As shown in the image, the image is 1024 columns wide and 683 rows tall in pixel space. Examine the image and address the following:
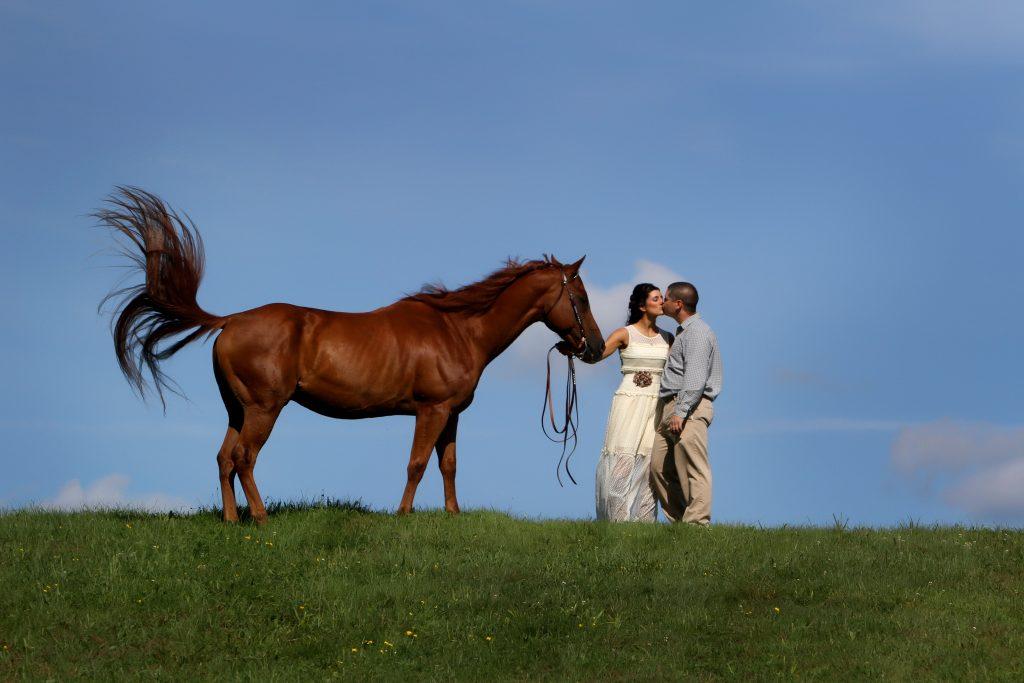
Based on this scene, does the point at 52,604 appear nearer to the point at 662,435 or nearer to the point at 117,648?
the point at 117,648

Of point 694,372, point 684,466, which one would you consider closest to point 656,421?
point 684,466

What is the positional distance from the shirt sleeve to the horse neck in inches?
77.9

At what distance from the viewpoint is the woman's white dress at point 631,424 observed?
13938mm

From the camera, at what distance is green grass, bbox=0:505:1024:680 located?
992 centimetres

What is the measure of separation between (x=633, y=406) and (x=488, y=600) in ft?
12.2

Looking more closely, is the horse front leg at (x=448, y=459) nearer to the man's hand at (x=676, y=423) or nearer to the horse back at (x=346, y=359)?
the horse back at (x=346, y=359)

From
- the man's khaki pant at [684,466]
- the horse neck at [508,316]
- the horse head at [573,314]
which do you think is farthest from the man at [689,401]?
the horse neck at [508,316]

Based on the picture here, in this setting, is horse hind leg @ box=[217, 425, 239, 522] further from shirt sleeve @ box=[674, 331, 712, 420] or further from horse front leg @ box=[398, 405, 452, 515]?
shirt sleeve @ box=[674, 331, 712, 420]

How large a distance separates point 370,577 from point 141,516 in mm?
3839

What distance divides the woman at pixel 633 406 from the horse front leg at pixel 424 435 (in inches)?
84.5

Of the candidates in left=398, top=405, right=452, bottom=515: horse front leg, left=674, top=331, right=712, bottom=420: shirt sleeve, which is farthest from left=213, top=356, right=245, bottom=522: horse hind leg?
left=674, top=331, right=712, bottom=420: shirt sleeve

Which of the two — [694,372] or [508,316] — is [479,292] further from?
[694,372]

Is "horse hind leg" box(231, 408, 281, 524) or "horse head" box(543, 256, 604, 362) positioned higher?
"horse head" box(543, 256, 604, 362)

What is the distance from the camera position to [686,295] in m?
13.4
